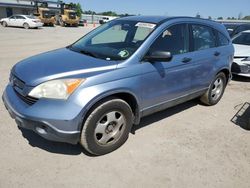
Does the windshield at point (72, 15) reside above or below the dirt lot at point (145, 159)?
below

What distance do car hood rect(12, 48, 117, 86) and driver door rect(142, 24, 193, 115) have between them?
690 millimetres

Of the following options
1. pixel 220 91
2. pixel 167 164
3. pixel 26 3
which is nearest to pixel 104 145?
pixel 167 164

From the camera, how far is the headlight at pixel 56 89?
10.0 ft

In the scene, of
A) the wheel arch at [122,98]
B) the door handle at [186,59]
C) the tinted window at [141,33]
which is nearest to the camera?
the wheel arch at [122,98]

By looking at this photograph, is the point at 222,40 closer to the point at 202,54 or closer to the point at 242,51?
the point at 202,54

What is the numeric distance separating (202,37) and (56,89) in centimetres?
314

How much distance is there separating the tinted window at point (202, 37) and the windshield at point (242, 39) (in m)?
4.28

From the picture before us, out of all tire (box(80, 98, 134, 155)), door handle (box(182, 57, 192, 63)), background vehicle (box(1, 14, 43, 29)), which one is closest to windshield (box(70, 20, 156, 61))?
tire (box(80, 98, 134, 155))

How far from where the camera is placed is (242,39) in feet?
29.9

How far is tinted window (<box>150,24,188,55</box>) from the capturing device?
3.98m

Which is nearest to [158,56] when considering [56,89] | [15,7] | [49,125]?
[56,89]

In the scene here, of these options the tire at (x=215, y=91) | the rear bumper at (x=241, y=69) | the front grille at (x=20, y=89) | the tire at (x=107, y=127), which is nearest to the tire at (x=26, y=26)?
the rear bumper at (x=241, y=69)

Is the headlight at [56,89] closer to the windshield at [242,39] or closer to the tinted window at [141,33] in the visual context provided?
the tinted window at [141,33]

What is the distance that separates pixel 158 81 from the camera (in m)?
3.94
